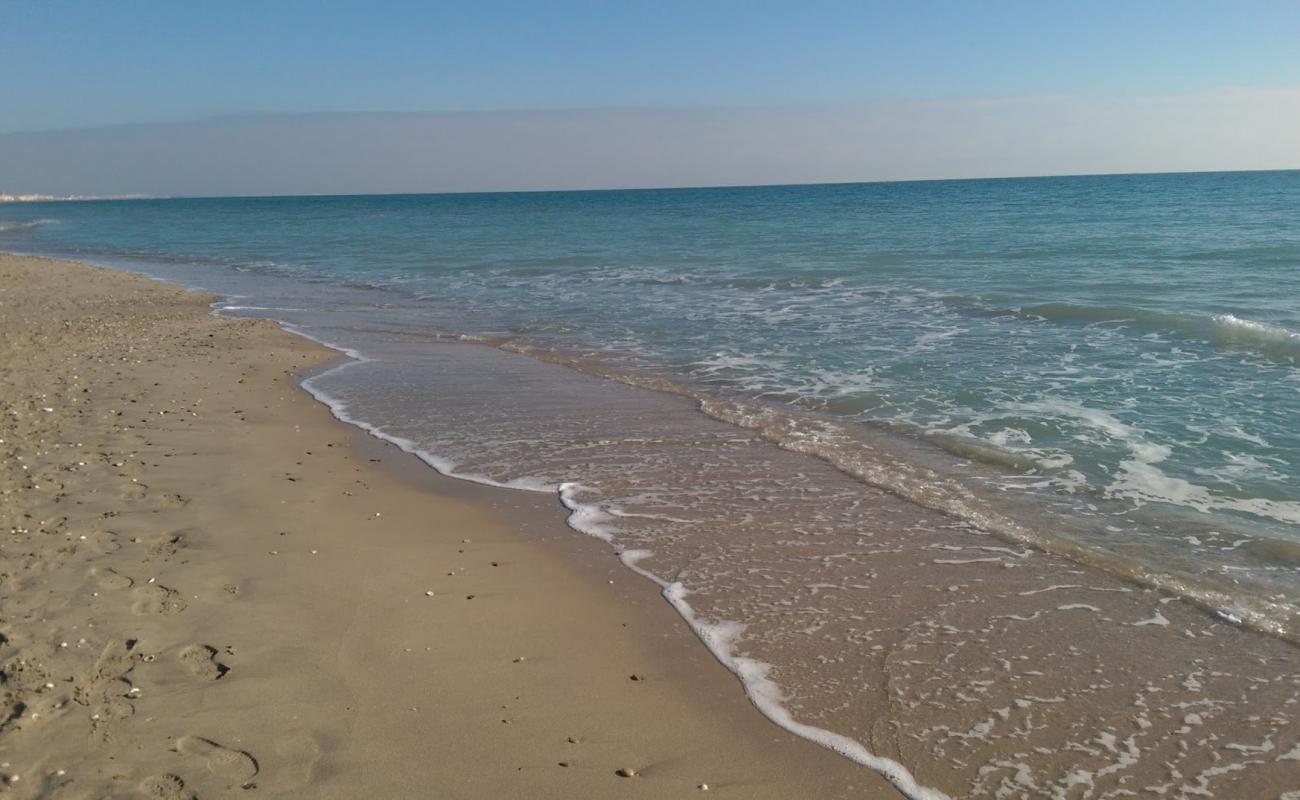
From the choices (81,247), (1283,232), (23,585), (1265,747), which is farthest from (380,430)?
(81,247)

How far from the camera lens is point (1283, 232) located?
2722cm

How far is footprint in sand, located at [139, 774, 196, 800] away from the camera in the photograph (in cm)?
320

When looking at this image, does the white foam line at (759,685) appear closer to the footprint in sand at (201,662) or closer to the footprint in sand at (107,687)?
the footprint in sand at (201,662)

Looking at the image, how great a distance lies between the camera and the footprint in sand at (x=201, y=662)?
13.2 ft

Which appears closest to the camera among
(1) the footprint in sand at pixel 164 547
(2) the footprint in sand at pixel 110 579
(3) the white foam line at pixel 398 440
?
(2) the footprint in sand at pixel 110 579

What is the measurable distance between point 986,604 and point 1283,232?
94.6 feet

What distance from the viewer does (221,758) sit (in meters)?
3.42

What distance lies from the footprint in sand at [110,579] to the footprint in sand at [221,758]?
67.7 inches

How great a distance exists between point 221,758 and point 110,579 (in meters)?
2.05

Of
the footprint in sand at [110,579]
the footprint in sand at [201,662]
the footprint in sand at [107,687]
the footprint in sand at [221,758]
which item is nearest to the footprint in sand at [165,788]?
the footprint in sand at [221,758]

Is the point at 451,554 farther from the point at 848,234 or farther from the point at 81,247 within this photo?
the point at 81,247

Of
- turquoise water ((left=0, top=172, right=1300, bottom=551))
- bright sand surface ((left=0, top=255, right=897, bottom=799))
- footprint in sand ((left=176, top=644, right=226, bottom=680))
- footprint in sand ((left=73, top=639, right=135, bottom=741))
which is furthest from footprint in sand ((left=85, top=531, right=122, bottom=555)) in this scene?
turquoise water ((left=0, top=172, right=1300, bottom=551))

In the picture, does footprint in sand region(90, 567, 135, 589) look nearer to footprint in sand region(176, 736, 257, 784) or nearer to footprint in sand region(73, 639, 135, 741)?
footprint in sand region(73, 639, 135, 741)

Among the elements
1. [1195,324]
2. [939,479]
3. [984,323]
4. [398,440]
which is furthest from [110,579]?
[1195,324]
